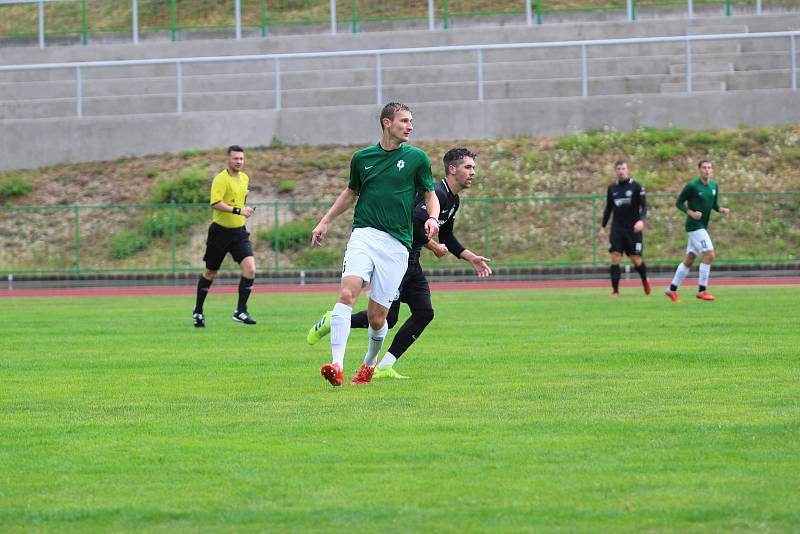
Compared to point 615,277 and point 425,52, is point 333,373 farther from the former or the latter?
point 425,52

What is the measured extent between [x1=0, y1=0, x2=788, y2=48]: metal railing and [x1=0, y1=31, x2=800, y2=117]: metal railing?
9.43 ft

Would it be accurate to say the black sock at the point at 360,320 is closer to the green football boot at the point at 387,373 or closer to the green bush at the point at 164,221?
the green football boot at the point at 387,373

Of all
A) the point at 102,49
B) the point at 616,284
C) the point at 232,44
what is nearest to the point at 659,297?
the point at 616,284

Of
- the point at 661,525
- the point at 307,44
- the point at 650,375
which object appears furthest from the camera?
the point at 307,44

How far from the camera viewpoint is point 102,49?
4303 centimetres

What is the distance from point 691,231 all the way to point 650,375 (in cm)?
1169

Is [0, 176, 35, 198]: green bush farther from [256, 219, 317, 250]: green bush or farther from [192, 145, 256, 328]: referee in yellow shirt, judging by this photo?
[192, 145, 256, 328]: referee in yellow shirt

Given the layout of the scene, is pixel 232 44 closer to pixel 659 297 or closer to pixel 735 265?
pixel 735 265

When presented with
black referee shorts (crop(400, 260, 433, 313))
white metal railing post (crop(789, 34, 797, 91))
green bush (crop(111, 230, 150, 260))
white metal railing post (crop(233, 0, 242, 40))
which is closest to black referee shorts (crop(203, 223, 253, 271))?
black referee shorts (crop(400, 260, 433, 313))

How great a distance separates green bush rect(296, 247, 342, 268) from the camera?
3300cm

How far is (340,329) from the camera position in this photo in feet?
33.9

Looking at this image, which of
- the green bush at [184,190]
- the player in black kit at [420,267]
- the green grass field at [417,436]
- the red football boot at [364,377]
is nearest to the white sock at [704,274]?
the green grass field at [417,436]

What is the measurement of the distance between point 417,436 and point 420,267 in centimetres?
367

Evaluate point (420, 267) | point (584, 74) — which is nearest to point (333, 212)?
point (420, 267)
